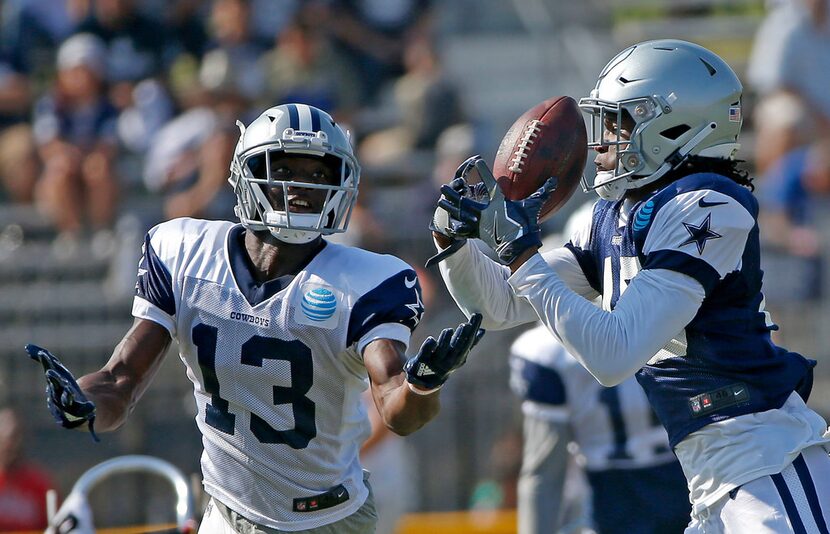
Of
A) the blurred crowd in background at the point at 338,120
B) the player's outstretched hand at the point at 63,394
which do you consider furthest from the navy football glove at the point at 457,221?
the blurred crowd in background at the point at 338,120

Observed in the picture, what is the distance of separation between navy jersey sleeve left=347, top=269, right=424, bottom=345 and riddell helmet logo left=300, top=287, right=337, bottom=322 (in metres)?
0.06

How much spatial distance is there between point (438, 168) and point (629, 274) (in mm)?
5616

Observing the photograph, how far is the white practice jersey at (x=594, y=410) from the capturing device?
4918 mm

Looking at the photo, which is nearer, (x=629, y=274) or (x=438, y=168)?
(x=629, y=274)

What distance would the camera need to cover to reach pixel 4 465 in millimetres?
7230

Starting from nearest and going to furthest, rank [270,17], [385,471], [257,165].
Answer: [257,165] < [385,471] < [270,17]

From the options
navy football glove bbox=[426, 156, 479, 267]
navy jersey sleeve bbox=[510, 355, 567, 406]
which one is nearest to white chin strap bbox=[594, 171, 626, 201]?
navy football glove bbox=[426, 156, 479, 267]

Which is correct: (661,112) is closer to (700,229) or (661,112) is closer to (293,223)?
(700,229)

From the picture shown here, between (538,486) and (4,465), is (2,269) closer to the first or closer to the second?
(4,465)

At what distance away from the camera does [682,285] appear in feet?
10.4

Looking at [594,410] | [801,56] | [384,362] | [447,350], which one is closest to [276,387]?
[384,362]

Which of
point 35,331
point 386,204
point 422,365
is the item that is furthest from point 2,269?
point 422,365

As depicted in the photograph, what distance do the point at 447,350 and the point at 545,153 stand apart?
0.73 metres

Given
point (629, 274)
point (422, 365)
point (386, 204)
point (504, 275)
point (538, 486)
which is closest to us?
point (422, 365)
